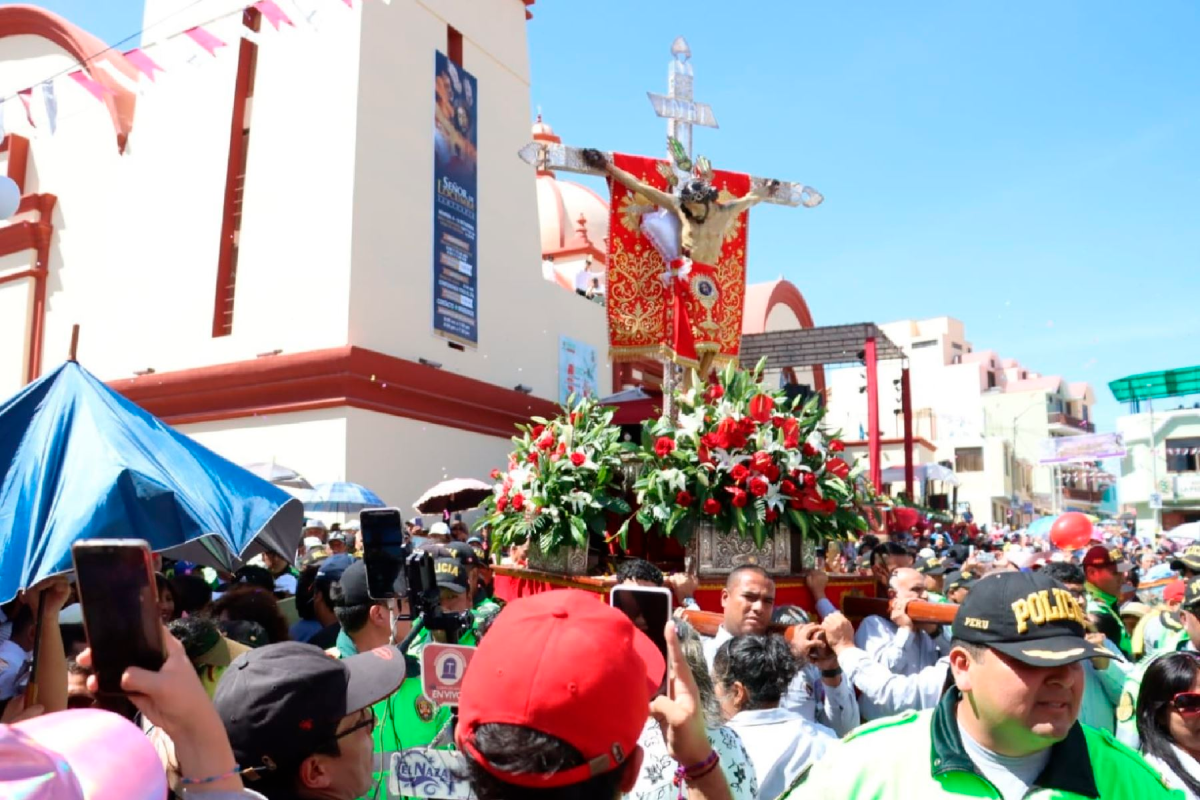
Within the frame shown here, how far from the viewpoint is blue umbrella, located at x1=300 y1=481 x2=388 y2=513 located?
12.1m

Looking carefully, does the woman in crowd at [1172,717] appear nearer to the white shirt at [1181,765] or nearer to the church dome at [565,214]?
the white shirt at [1181,765]

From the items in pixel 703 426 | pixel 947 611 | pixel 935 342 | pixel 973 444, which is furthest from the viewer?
pixel 935 342

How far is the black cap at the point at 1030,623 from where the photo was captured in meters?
1.92

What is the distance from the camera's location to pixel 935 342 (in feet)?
206

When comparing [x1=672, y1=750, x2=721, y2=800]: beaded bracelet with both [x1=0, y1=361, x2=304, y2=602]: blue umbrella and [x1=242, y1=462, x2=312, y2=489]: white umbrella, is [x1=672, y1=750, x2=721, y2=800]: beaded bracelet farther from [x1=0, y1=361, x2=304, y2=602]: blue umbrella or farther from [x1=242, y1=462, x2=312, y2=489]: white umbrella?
[x1=242, y1=462, x2=312, y2=489]: white umbrella

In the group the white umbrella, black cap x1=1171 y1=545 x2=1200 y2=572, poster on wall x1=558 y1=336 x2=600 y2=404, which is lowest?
black cap x1=1171 y1=545 x2=1200 y2=572

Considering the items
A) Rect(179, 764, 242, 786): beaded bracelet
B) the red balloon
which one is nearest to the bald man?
Rect(179, 764, 242, 786): beaded bracelet

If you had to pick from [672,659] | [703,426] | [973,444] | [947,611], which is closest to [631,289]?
[703,426]

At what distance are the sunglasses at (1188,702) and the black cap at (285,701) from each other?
2.58 metres

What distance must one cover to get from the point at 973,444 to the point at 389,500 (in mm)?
44746

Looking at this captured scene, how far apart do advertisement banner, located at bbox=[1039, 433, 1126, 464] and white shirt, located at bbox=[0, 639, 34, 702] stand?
155 ft

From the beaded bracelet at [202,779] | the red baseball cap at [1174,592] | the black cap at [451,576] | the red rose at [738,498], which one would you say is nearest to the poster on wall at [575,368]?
the red rose at [738,498]

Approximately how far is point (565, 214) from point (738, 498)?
2011 cm

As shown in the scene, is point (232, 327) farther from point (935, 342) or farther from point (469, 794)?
point (935, 342)
